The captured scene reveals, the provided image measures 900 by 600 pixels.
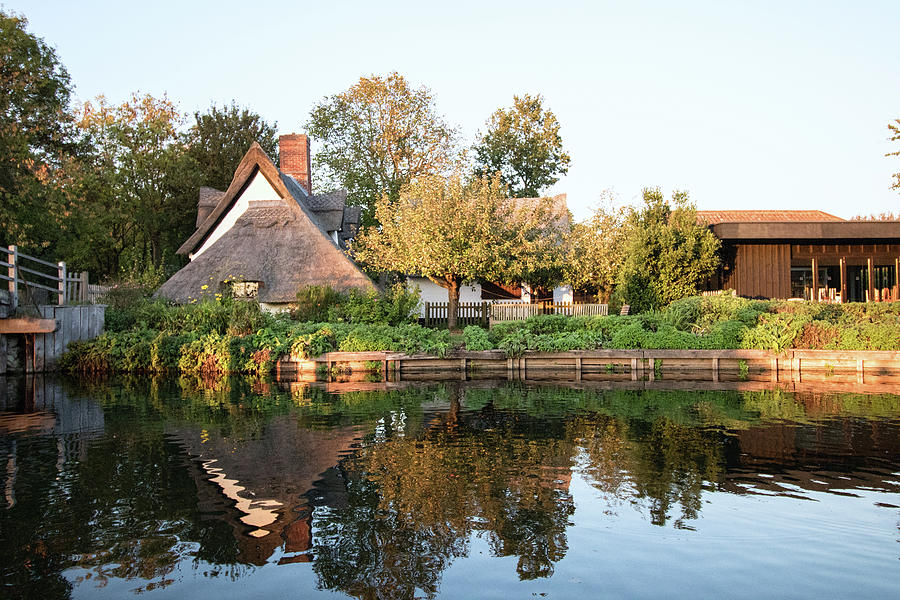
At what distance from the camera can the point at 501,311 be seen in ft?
97.8

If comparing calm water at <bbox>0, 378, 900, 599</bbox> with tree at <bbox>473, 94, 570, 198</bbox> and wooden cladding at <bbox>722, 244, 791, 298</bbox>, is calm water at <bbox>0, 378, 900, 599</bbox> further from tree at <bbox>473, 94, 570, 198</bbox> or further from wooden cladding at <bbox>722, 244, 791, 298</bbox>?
tree at <bbox>473, 94, 570, 198</bbox>

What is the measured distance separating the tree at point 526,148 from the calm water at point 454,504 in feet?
133

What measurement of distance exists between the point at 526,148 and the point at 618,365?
33.4 m

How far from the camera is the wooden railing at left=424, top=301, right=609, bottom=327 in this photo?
97.2 ft

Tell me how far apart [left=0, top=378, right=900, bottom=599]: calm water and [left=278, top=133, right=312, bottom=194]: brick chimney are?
2877 cm

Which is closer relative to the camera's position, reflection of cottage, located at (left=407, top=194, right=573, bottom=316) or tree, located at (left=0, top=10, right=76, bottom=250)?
tree, located at (left=0, top=10, right=76, bottom=250)

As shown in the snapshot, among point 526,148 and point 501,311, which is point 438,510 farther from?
point 526,148

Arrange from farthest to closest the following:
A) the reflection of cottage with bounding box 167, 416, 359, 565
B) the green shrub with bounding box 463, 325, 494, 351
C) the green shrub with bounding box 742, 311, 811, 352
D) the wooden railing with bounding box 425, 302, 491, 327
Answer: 1. the wooden railing with bounding box 425, 302, 491, 327
2. the green shrub with bounding box 463, 325, 494, 351
3. the green shrub with bounding box 742, 311, 811, 352
4. the reflection of cottage with bounding box 167, 416, 359, 565

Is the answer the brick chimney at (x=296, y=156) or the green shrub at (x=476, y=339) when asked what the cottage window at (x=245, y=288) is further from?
the brick chimney at (x=296, y=156)

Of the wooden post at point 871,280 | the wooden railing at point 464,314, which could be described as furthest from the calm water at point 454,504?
the wooden post at point 871,280

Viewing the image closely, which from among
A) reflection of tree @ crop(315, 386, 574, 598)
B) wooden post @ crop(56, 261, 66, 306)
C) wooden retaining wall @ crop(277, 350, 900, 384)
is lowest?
reflection of tree @ crop(315, 386, 574, 598)

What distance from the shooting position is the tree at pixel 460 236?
2791 centimetres

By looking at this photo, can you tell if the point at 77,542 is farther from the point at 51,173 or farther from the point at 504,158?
the point at 504,158

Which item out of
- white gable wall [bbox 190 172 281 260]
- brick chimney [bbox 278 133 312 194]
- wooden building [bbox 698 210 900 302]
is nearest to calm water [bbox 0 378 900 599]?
wooden building [bbox 698 210 900 302]
